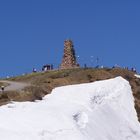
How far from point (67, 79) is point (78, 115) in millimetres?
14763

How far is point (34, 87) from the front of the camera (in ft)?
206

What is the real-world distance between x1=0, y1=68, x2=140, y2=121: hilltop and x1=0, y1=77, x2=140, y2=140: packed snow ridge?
1051 millimetres

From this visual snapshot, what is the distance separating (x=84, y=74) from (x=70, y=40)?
65.2 ft

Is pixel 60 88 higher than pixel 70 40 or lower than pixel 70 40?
lower

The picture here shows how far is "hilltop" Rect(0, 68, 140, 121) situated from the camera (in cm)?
6200

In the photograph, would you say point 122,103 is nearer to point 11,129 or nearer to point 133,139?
point 133,139

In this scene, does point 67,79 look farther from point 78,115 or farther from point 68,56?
point 68,56

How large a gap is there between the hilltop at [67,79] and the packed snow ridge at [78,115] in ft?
3.45

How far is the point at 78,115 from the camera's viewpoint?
186 ft

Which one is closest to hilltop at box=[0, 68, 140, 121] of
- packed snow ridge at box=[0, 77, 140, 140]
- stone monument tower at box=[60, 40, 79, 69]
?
packed snow ridge at box=[0, 77, 140, 140]

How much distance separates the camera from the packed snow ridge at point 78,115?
166 feet

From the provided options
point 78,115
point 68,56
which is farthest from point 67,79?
point 68,56

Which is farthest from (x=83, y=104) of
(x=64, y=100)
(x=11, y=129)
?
(x=11, y=129)

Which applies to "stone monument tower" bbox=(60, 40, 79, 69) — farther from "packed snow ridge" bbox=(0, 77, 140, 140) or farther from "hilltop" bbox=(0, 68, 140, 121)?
"packed snow ridge" bbox=(0, 77, 140, 140)
